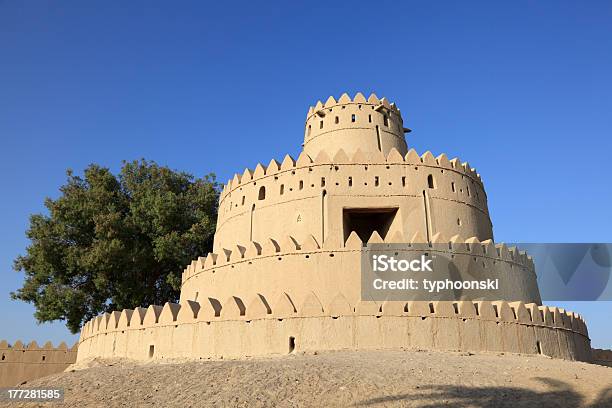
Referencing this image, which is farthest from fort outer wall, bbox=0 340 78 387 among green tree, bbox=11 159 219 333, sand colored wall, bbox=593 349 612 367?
sand colored wall, bbox=593 349 612 367

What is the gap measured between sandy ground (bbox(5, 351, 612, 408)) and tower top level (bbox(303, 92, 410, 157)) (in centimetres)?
1309

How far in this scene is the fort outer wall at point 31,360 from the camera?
89.0ft

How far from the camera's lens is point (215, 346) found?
15461 mm

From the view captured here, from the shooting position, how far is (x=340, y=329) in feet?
47.5

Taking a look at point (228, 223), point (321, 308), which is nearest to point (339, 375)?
point (321, 308)

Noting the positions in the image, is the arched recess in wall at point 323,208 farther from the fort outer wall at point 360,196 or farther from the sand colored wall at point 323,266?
the sand colored wall at point 323,266

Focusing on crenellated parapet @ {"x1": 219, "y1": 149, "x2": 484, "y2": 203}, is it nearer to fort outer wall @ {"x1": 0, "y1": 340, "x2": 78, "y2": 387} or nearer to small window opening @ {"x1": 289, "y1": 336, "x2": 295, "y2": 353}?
small window opening @ {"x1": 289, "y1": 336, "x2": 295, "y2": 353}

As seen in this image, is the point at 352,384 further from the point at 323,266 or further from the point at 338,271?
the point at 323,266

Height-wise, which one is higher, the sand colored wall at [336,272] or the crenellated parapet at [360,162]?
the crenellated parapet at [360,162]

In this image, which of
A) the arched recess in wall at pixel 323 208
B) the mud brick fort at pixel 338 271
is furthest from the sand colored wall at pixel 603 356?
the arched recess in wall at pixel 323 208

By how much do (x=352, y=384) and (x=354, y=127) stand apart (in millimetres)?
16350

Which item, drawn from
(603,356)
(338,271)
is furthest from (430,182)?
(603,356)

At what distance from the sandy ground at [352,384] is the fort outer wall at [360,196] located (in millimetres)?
7293

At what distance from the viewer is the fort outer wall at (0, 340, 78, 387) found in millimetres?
27125
